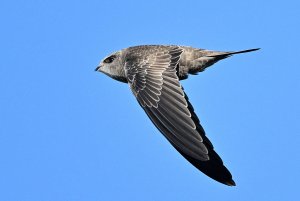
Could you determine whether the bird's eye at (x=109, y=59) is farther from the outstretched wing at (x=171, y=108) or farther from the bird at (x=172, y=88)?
the outstretched wing at (x=171, y=108)

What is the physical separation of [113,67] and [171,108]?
2.78m

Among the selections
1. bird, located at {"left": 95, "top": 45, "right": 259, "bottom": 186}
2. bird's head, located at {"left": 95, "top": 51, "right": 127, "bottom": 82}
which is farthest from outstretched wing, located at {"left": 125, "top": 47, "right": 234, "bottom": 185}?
bird's head, located at {"left": 95, "top": 51, "right": 127, "bottom": 82}

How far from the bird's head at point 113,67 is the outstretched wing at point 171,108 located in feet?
2.40

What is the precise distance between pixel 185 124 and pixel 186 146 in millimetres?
435

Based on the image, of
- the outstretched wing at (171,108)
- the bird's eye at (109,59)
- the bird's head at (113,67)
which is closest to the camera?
the outstretched wing at (171,108)

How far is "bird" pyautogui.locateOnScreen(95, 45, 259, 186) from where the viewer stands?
385 inches

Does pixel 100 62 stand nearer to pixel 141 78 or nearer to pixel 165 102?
pixel 141 78

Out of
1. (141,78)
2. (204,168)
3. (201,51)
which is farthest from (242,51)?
(204,168)

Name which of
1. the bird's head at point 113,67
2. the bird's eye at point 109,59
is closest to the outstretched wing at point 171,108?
the bird's head at point 113,67

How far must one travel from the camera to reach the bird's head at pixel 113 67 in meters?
12.6

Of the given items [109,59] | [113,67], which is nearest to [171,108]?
[113,67]

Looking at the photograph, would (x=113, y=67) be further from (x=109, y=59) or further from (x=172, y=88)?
(x=172, y=88)

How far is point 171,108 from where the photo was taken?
33.7 feet

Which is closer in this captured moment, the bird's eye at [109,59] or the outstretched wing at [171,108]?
the outstretched wing at [171,108]
